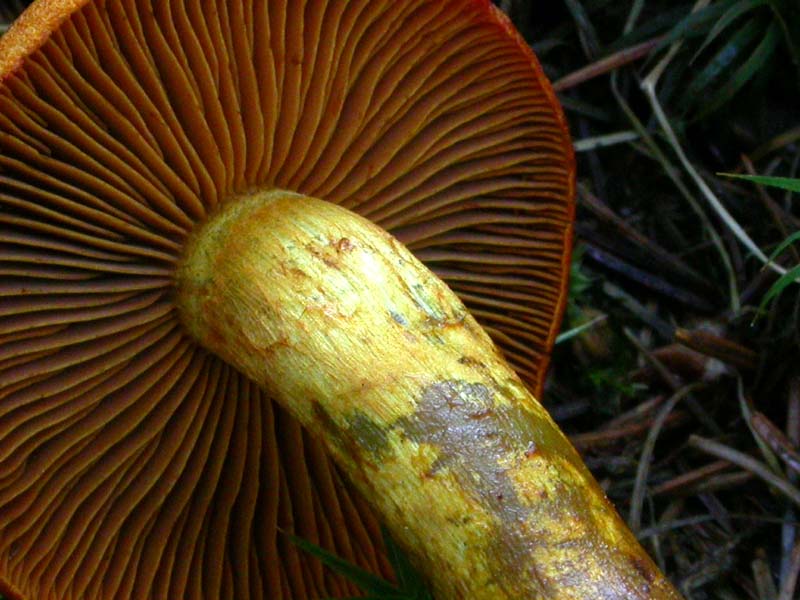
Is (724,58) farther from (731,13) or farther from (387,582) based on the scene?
(387,582)

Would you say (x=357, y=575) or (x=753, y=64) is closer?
(x=357, y=575)

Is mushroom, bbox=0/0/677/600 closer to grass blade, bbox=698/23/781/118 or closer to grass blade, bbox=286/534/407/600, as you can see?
grass blade, bbox=286/534/407/600

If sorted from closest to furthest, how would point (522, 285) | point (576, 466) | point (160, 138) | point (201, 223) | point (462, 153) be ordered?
point (576, 466) → point (160, 138) → point (201, 223) → point (462, 153) → point (522, 285)

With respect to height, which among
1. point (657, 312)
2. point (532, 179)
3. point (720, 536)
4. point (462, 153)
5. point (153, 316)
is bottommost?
point (720, 536)

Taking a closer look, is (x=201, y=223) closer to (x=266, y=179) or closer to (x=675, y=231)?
(x=266, y=179)

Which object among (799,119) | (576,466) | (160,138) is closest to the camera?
(576,466)

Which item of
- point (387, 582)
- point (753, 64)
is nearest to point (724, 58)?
point (753, 64)

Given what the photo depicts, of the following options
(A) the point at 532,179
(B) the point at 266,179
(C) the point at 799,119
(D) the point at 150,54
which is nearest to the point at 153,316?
(B) the point at 266,179
